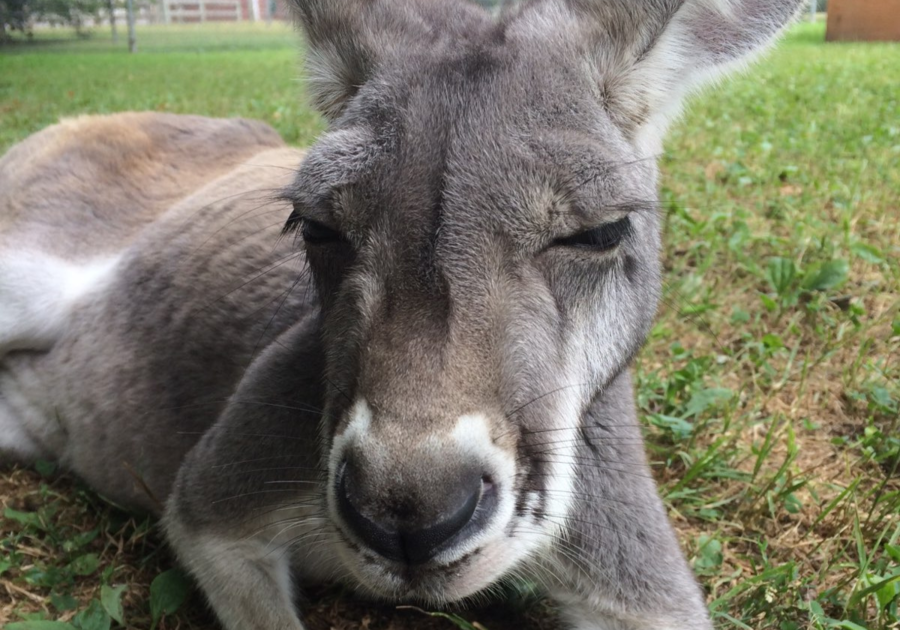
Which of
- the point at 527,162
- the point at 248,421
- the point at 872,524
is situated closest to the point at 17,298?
the point at 248,421

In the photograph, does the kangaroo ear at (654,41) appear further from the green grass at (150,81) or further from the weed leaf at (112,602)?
the weed leaf at (112,602)

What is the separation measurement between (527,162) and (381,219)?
0.39m

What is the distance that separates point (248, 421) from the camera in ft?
9.36

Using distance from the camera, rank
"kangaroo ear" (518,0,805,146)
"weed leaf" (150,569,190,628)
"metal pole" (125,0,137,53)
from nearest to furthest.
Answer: "kangaroo ear" (518,0,805,146), "weed leaf" (150,569,190,628), "metal pole" (125,0,137,53)

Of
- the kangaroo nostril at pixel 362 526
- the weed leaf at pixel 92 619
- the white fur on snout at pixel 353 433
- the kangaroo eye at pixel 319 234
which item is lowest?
the weed leaf at pixel 92 619

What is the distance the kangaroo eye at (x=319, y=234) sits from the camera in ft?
7.61

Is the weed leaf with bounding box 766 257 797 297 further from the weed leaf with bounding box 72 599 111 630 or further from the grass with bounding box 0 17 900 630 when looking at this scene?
the weed leaf with bounding box 72 599 111 630

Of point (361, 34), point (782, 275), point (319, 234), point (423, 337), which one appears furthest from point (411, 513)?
point (782, 275)

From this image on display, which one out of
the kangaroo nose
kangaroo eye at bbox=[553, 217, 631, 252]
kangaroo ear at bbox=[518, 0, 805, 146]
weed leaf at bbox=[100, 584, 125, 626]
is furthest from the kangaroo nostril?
kangaroo ear at bbox=[518, 0, 805, 146]

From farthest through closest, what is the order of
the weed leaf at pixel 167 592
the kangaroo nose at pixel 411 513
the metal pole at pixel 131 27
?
the metal pole at pixel 131 27
the weed leaf at pixel 167 592
the kangaroo nose at pixel 411 513

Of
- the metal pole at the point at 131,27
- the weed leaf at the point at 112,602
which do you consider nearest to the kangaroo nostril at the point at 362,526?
the weed leaf at the point at 112,602

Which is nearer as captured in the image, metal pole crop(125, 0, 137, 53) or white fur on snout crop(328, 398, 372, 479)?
white fur on snout crop(328, 398, 372, 479)

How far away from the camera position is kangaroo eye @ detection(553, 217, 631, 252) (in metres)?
2.22

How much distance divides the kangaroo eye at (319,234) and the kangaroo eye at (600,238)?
1.93ft
